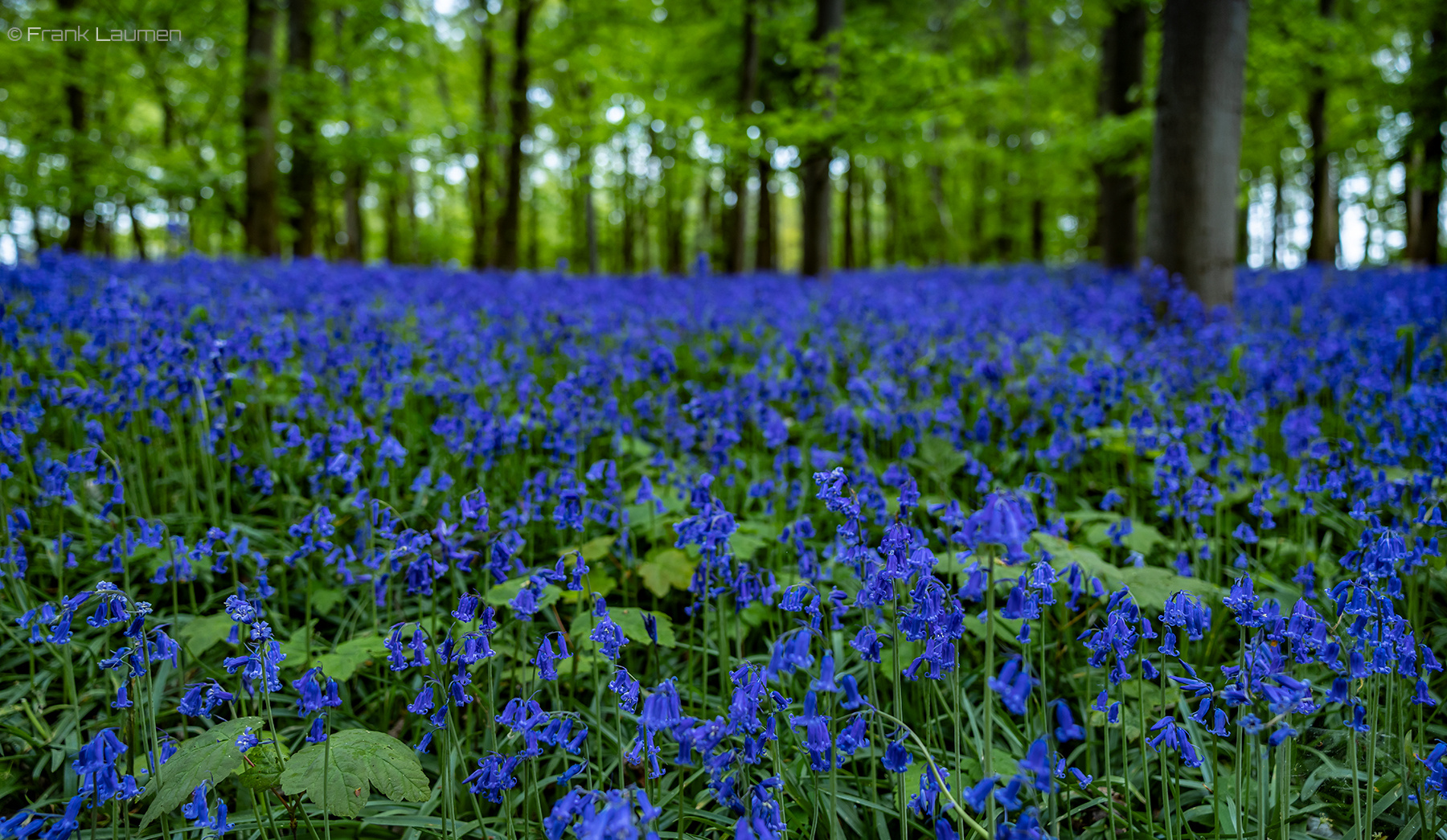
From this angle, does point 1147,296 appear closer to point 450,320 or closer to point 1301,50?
point 450,320

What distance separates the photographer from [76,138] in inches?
502

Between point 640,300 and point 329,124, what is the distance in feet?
34.3

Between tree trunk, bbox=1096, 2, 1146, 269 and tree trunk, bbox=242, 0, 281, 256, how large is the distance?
1264cm

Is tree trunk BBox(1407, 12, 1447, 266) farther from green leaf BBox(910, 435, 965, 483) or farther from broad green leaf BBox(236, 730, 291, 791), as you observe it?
broad green leaf BBox(236, 730, 291, 791)

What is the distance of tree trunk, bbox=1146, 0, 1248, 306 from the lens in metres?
6.43

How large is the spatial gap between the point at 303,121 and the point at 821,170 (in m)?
9.48

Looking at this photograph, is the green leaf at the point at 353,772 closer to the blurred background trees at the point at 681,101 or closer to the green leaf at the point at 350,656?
the green leaf at the point at 350,656

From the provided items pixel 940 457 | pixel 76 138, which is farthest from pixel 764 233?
pixel 940 457

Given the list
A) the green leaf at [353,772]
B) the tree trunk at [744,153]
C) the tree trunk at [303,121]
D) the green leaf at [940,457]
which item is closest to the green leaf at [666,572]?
the green leaf at [353,772]

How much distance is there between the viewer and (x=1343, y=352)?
407 centimetres

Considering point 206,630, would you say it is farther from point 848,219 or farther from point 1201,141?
point 848,219

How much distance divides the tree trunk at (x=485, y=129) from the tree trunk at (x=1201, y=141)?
11.1 metres

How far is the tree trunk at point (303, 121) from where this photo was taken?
1320 centimetres

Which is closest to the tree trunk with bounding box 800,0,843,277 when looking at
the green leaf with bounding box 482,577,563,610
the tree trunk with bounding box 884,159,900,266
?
the green leaf with bounding box 482,577,563,610
